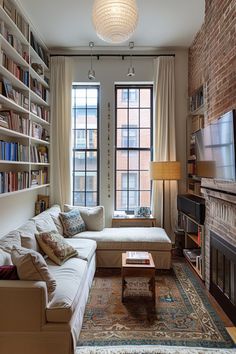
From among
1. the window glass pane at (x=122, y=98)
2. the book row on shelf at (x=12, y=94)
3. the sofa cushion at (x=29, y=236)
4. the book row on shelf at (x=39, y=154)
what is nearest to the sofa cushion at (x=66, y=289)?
the sofa cushion at (x=29, y=236)

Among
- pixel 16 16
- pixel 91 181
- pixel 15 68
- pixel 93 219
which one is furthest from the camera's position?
pixel 91 181

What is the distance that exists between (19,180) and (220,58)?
2.74 meters

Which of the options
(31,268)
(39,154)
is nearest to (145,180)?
(39,154)

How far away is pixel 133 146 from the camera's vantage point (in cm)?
534

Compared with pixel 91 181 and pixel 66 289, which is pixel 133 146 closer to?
pixel 91 181

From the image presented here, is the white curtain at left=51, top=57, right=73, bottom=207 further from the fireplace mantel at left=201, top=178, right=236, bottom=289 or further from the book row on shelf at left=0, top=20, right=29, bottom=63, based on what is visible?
the fireplace mantel at left=201, top=178, right=236, bottom=289

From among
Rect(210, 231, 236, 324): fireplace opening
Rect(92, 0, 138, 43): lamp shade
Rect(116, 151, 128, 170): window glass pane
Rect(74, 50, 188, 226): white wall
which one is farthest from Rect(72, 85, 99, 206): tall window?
Rect(92, 0, 138, 43): lamp shade

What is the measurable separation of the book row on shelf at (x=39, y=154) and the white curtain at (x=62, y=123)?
0.74 ft

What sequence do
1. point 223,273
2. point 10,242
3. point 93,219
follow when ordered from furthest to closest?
point 93,219, point 223,273, point 10,242

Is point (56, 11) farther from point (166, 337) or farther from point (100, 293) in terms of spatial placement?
point (166, 337)

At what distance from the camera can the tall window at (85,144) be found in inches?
209

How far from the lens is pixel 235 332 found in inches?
98.9

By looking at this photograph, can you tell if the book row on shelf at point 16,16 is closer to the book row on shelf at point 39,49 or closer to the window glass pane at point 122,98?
the book row on shelf at point 39,49

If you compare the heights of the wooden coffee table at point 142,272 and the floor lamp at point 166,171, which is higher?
the floor lamp at point 166,171
